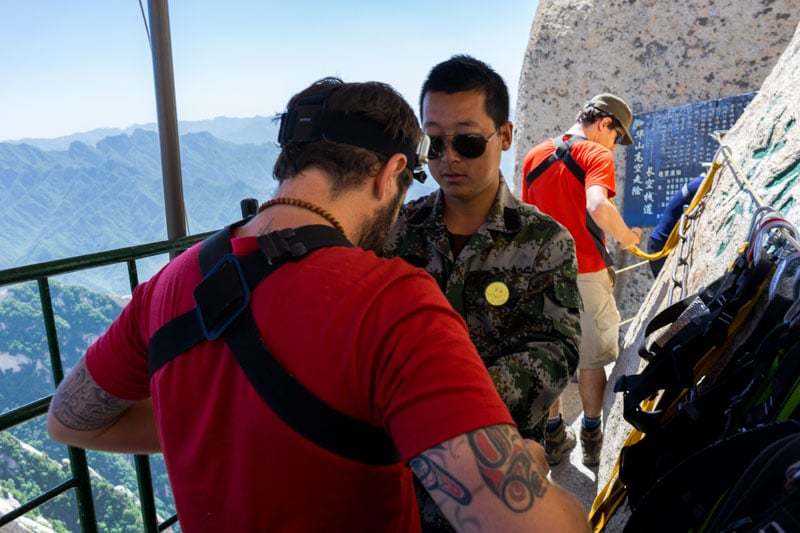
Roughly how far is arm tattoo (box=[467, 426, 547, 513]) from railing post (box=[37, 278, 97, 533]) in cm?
157

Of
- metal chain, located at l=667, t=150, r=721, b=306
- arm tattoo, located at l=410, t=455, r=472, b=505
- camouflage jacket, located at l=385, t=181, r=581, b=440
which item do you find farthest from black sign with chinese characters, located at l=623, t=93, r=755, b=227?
arm tattoo, located at l=410, t=455, r=472, b=505

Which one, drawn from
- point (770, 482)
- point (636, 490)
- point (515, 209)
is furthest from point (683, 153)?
point (770, 482)

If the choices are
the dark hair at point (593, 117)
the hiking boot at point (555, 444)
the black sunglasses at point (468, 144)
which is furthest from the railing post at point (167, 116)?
the hiking boot at point (555, 444)

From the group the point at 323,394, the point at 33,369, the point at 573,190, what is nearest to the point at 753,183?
the point at 573,190

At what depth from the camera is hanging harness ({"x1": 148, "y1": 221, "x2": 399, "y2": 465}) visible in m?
0.88

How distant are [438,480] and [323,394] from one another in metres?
0.21

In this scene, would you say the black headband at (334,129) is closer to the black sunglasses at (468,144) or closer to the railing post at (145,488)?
the black sunglasses at (468,144)

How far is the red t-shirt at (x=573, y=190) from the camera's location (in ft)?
11.2

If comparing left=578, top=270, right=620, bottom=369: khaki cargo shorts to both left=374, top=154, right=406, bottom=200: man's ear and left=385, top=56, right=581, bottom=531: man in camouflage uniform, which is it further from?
left=374, top=154, right=406, bottom=200: man's ear

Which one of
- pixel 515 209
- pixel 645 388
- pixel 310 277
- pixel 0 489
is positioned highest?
pixel 310 277

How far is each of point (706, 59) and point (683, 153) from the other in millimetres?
1003

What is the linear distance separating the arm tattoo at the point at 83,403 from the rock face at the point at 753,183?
158 centimetres

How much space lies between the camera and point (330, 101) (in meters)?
1.17

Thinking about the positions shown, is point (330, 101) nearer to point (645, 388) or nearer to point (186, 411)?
point (186, 411)
